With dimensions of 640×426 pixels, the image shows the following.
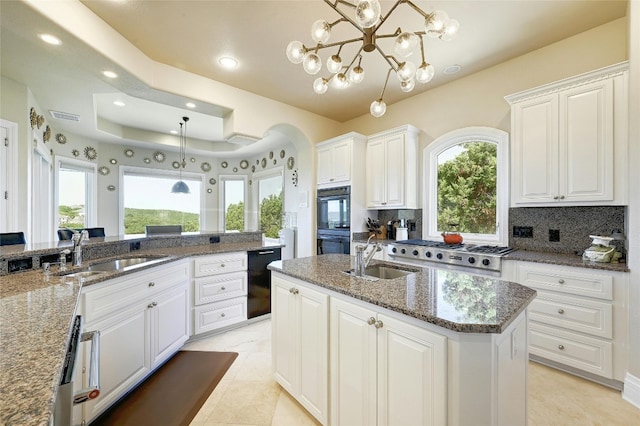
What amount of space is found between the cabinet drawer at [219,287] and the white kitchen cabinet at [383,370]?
1.80 metres

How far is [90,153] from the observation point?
5.33 meters

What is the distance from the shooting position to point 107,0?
2.06m

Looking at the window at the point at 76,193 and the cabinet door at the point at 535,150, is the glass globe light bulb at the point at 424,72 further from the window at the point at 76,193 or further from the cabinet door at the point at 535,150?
the window at the point at 76,193

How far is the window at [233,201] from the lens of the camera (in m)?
7.07

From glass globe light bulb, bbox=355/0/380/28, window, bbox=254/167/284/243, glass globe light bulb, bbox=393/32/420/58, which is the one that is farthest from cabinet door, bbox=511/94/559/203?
window, bbox=254/167/284/243

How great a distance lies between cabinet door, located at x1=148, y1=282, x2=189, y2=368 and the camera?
2207mm

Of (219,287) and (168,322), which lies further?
(219,287)

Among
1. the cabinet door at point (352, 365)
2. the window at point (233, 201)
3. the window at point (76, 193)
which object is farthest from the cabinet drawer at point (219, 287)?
the window at point (233, 201)

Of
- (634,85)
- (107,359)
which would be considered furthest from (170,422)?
(634,85)

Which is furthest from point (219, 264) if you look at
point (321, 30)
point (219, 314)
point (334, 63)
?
point (321, 30)

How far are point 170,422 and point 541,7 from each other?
162 inches

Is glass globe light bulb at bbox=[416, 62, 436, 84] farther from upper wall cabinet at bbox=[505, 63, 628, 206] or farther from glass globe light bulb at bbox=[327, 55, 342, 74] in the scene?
upper wall cabinet at bbox=[505, 63, 628, 206]

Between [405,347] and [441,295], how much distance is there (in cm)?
32

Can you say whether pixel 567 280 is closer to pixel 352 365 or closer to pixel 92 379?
pixel 352 365
